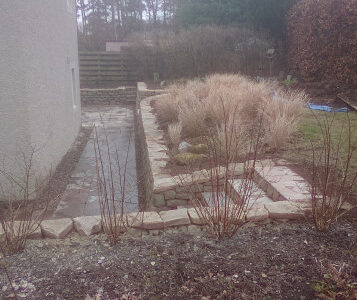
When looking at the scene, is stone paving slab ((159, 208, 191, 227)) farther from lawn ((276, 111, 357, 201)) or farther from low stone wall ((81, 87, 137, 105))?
low stone wall ((81, 87, 137, 105))

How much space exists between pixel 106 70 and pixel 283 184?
14214 millimetres

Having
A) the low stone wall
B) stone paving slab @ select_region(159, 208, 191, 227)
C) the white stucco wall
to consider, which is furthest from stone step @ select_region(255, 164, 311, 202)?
the low stone wall

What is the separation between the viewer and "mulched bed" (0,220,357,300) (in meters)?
2.01

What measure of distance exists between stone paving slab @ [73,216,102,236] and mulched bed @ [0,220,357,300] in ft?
0.20

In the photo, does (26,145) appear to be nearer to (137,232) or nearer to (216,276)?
(137,232)

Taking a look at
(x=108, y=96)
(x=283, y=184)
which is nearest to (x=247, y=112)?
(x=283, y=184)

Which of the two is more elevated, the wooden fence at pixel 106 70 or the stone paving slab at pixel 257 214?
the wooden fence at pixel 106 70

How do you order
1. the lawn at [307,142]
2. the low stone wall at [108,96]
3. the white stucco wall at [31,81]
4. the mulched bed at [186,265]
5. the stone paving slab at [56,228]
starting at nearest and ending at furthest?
the mulched bed at [186,265]
the stone paving slab at [56,228]
the lawn at [307,142]
the white stucco wall at [31,81]
the low stone wall at [108,96]

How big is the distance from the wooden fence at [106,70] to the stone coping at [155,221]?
1406 cm

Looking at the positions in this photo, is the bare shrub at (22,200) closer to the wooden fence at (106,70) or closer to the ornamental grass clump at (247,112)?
the ornamental grass clump at (247,112)

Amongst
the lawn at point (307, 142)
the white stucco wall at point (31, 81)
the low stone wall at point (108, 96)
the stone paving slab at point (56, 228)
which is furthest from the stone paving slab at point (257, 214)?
the low stone wall at point (108, 96)

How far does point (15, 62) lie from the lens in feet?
14.4

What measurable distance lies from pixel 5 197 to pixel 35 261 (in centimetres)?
254

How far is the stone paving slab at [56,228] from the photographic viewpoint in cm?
264
